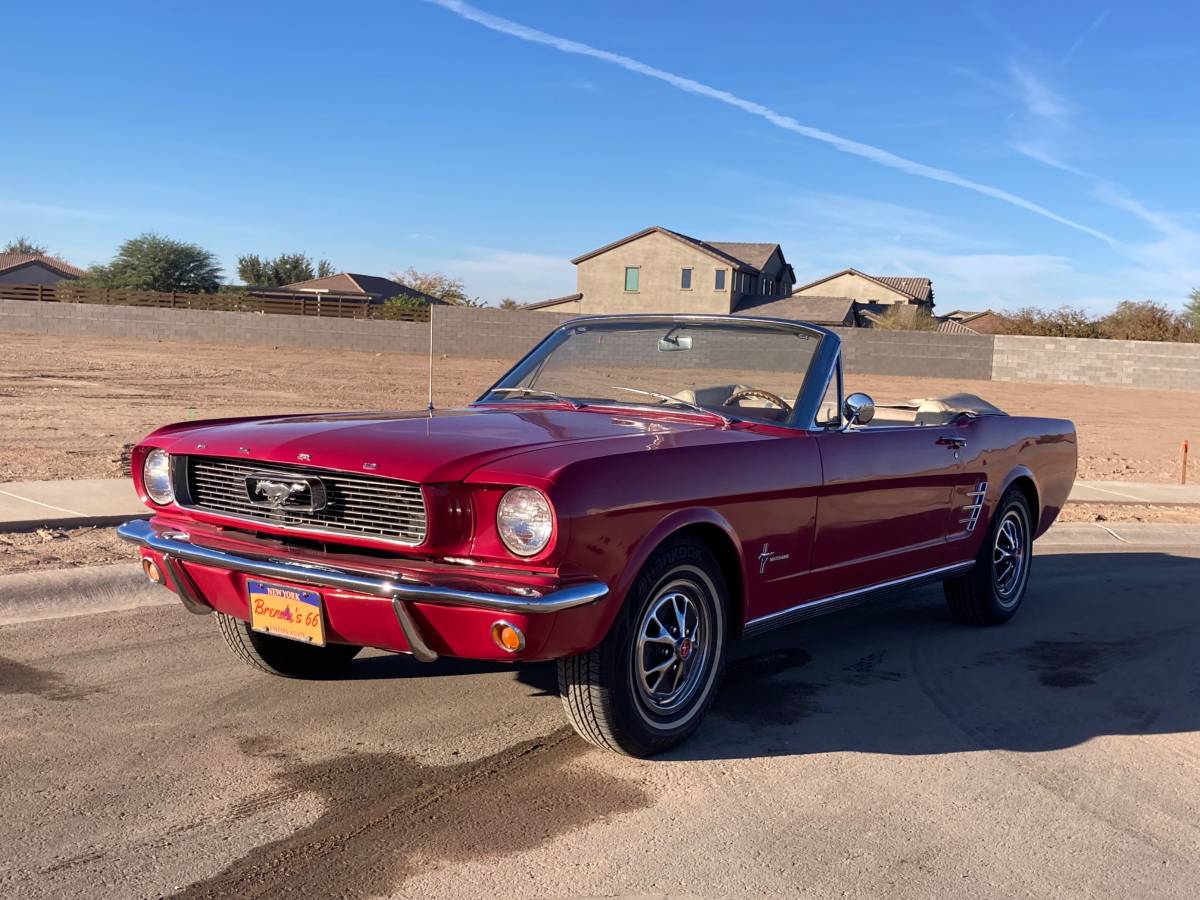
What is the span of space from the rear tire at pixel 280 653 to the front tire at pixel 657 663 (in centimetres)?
134

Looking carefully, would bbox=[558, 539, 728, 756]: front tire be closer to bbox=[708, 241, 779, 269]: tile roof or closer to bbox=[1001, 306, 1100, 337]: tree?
bbox=[1001, 306, 1100, 337]: tree

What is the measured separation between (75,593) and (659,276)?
5622 centimetres

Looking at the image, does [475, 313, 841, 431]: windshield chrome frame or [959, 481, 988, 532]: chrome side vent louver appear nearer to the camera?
[475, 313, 841, 431]: windshield chrome frame

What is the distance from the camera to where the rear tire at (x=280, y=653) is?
16.4 ft

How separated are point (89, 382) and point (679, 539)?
63.5ft

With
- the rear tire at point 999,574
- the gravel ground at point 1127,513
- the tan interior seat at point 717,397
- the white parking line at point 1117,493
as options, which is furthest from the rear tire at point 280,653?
the white parking line at point 1117,493

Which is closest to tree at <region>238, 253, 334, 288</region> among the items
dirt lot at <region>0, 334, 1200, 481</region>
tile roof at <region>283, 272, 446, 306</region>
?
tile roof at <region>283, 272, 446, 306</region>

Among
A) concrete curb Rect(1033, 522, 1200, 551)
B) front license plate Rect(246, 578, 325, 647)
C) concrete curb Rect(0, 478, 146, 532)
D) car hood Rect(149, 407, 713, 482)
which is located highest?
car hood Rect(149, 407, 713, 482)

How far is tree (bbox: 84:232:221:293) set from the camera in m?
68.7

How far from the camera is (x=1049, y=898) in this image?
341cm

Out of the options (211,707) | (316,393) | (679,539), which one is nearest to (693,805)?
(679,539)

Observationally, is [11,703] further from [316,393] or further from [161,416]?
[316,393]

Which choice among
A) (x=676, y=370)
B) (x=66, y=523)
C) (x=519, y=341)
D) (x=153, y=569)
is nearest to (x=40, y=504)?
(x=66, y=523)

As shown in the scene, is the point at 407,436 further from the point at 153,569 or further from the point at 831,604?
the point at 831,604
